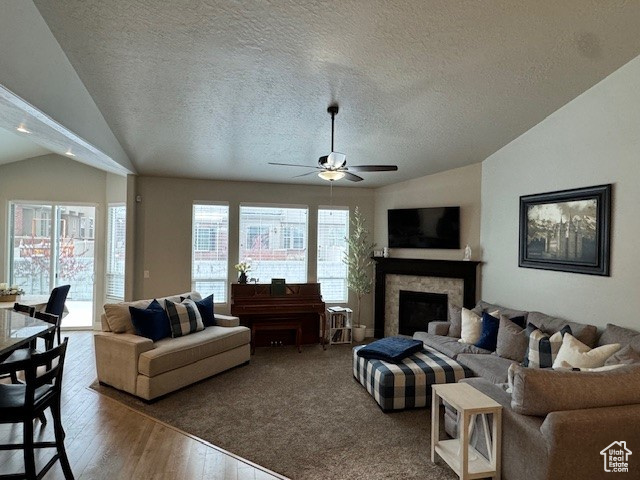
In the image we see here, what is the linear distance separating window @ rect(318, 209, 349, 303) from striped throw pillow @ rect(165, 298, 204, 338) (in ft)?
8.21

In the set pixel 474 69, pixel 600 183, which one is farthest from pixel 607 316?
pixel 474 69

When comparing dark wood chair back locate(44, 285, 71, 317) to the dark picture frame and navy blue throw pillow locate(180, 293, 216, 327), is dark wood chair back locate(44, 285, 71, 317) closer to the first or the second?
navy blue throw pillow locate(180, 293, 216, 327)

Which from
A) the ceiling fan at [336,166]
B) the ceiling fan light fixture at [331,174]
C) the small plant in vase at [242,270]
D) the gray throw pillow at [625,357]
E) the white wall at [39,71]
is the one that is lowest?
the gray throw pillow at [625,357]

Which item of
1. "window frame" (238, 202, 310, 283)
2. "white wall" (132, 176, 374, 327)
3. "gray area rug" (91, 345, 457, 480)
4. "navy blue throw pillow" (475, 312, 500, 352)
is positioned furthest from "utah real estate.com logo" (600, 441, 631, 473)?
"white wall" (132, 176, 374, 327)

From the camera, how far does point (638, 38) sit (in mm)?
2824

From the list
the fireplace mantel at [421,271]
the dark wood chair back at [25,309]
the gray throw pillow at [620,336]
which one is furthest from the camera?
the fireplace mantel at [421,271]

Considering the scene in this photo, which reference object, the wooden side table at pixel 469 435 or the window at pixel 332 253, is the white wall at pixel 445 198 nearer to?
the window at pixel 332 253

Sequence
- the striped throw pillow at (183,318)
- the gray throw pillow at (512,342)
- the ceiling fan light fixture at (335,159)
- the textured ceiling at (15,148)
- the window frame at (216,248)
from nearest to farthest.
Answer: the ceiling fan light fixture at (335,159) < the gray throw pillow at (512,342) < the striped throw pillow at (183,318) < the textured ceiling at (15,148) < the window frame at (216,248)

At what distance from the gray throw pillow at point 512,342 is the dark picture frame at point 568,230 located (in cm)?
81

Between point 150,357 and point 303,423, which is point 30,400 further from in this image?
point 303,423

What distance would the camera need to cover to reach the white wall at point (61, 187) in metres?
6.14

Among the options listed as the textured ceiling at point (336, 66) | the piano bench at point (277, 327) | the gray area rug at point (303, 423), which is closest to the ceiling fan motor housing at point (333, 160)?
the textured ceiling at point (336, 66)

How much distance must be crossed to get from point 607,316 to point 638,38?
235 centimetres

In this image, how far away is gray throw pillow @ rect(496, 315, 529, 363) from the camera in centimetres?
366
